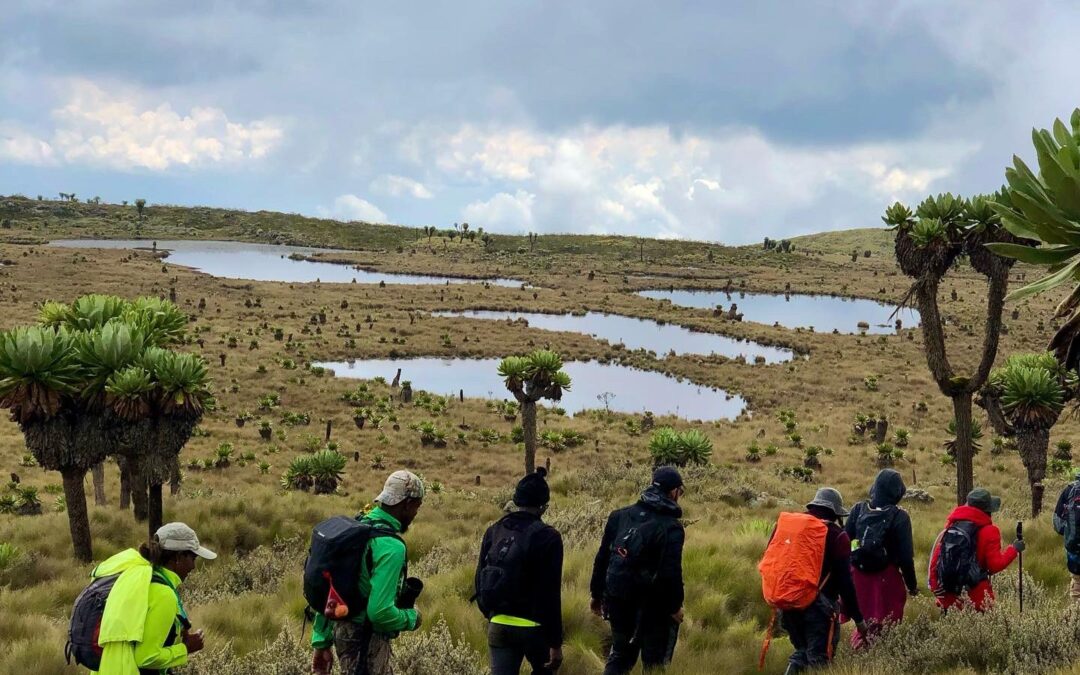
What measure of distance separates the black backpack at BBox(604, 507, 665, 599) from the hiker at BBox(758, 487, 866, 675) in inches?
39.7

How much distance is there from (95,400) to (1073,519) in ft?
49.1

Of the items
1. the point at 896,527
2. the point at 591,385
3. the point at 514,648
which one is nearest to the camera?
the point at 514,648

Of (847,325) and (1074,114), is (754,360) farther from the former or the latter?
(1074,114)

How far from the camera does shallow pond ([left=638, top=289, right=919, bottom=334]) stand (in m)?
69.4

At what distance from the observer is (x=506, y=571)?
4.88 m

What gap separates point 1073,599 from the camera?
22.9 ft

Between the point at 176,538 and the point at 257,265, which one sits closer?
the point at 176,538

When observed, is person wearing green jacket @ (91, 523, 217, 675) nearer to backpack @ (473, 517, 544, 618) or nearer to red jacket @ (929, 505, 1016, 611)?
backpack @ (473, 517, 544, 618)

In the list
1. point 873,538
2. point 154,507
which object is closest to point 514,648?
point 873,538

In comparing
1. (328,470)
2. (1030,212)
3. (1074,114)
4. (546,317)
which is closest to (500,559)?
(1030,212)

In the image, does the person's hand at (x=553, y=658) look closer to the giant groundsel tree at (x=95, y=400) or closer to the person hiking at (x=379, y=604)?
the person hiking at (x=379, y=604)

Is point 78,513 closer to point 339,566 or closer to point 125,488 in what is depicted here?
point 125,488

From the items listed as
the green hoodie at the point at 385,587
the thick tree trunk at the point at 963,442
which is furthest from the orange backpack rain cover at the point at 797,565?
the thick tree trunk at the point at 963,442

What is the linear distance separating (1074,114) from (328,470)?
71.6ft
